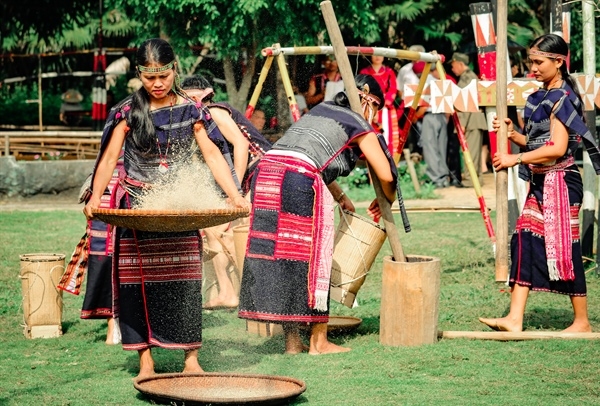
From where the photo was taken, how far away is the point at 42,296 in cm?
700

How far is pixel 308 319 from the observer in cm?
612

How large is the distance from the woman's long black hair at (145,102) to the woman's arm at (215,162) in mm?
245

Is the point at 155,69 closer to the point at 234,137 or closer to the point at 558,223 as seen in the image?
the point at 234,137

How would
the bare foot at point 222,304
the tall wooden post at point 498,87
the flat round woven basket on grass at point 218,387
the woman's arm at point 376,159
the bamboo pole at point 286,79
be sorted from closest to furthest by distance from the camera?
the flat round woven basket on grass at point 218,387 < the woman's arm at point 376,159 < the tall wooden post at point 498,87 < the bamboo pole at point 286,79 < the bare foot at point 222,304

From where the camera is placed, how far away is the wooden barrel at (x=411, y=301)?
6215 millimetres

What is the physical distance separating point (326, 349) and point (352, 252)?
2.01 ft

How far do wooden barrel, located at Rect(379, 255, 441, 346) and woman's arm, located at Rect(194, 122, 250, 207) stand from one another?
3.90 ft

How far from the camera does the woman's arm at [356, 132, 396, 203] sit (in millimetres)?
6078

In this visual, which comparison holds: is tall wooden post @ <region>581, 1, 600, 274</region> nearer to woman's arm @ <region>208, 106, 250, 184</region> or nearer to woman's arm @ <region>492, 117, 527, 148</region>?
woman's arm @ <region>492, 117, 527, 148</region>

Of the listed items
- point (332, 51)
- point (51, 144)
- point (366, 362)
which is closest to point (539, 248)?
point (366, 362)

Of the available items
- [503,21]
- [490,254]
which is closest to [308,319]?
[503,21]

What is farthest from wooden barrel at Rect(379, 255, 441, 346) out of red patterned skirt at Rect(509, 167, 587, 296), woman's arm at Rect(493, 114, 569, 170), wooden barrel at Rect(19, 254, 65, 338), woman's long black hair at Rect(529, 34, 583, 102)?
wooden barrel at Rect(19, 254, 65, 338)

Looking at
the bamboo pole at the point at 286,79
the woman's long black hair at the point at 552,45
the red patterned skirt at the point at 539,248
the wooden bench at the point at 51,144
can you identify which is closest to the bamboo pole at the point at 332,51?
the bamboo pole at the point at 286,79

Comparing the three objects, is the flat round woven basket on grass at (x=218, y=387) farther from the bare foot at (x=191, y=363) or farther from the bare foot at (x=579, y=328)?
the bare foot at (x=579, y=328)
